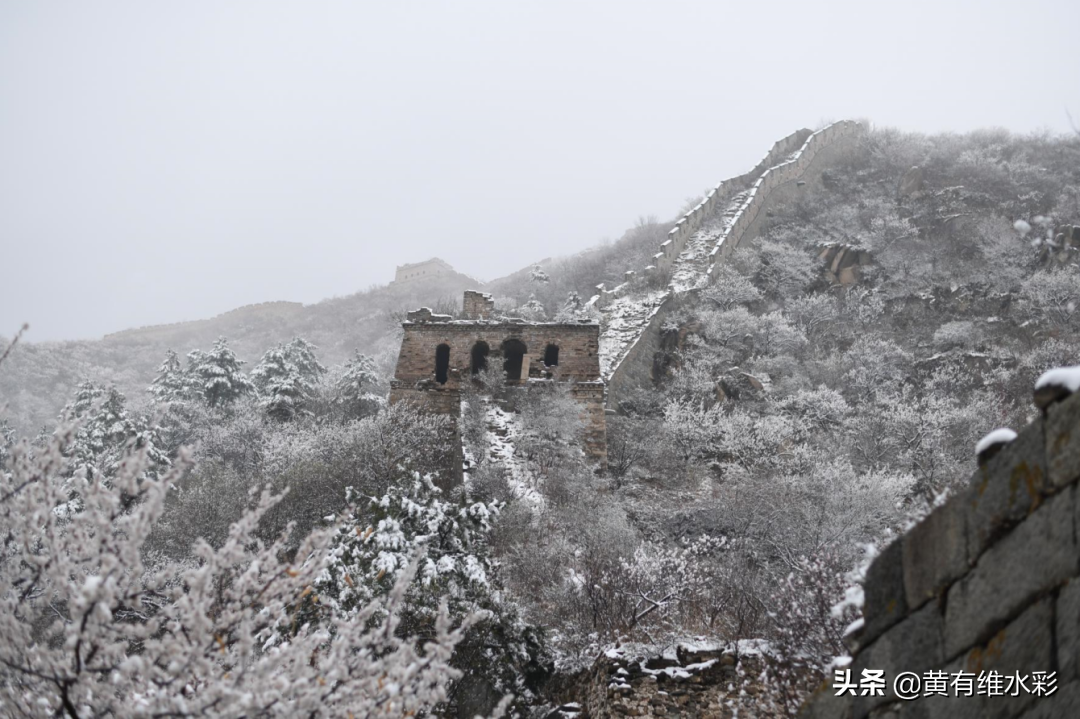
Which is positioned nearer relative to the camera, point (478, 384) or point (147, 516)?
point (147, 516)

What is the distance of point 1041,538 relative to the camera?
302cm

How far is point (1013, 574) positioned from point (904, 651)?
789mm

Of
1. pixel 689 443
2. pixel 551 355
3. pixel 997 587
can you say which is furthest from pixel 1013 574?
pixel 551 355

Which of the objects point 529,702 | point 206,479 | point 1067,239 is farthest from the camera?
point 1067,239

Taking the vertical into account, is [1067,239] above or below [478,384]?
above

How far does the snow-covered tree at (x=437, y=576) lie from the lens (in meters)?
12.4

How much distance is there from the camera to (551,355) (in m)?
24.4

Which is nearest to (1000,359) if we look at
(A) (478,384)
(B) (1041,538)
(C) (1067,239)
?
(C) (1067,239)

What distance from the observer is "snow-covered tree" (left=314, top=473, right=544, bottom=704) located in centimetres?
1240

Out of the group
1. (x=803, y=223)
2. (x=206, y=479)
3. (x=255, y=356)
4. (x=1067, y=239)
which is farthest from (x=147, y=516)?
(x=255, y=356)

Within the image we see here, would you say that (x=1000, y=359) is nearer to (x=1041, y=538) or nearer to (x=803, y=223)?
(x=803, y=223)

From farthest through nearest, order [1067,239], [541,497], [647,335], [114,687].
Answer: [1067,239], [647,335], [541,497], [114,687]

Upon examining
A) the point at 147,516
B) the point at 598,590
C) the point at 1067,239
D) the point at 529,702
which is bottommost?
the point at 529,702

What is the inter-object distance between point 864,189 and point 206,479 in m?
36.2
